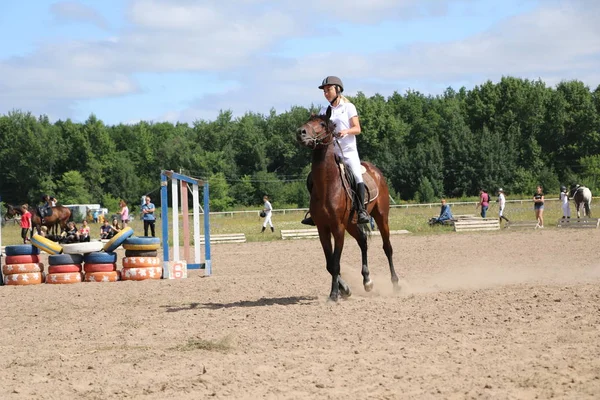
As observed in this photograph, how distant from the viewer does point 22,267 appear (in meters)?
18.3

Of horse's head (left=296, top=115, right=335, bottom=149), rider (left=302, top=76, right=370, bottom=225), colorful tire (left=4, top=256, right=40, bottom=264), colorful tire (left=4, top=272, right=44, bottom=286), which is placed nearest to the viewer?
horse's head (left=296, top=115, right=335, bottom=149)

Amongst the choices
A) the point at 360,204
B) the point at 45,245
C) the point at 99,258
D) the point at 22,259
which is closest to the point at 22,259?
the point at 22,259

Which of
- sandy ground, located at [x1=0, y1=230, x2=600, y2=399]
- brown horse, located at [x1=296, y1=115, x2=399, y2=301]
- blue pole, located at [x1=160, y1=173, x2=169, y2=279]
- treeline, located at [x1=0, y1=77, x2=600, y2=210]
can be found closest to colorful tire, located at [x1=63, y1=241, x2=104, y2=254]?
blue pole, located at [x1=160, y1=173, x2=169, y2=279]

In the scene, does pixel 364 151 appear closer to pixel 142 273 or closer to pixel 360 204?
pixel 142 273

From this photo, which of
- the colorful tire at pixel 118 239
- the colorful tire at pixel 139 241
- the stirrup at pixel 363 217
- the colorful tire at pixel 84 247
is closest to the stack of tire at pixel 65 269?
the colorful tire at pixel 84 247

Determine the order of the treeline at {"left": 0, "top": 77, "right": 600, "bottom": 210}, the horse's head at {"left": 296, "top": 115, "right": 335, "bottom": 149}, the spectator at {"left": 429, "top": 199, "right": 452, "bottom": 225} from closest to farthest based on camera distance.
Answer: the horse's head at {"left": 296, "top": 115, "right": 335, "bottom": 149}
the spectator at {"left": 429, "top": 199, "right": 452, "bottom": 225}
the treeline at {"left": 0, "top": 77, "right": 600, "bottom": 210}

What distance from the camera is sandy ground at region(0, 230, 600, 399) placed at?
682 centimetres

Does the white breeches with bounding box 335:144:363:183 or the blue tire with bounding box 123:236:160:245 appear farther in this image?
the blue tire with bounding box 123:236:160:245

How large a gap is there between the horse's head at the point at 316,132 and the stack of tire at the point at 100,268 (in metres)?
7.69

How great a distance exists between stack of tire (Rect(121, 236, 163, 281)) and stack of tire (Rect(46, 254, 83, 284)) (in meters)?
0.98

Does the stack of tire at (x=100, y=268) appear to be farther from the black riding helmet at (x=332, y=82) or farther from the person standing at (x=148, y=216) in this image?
the person standing at (x=148, y=216)

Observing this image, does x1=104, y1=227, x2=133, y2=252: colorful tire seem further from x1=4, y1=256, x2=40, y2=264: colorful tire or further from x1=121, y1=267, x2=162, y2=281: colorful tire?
x1=4, y1=256, x2=40, y2=264: colorful tire

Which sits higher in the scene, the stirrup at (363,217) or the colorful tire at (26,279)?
the stirrup at (363,217)

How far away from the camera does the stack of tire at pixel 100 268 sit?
59.0 ft
